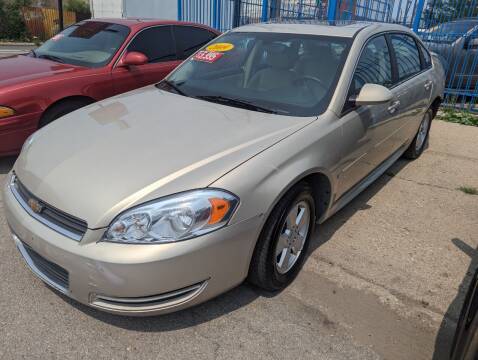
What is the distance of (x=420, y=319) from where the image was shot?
250 centimetres

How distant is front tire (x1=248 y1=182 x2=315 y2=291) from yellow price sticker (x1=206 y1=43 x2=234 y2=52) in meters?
1.65

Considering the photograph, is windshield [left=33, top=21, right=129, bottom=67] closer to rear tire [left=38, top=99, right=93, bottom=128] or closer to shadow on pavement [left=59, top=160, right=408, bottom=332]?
rear tire [left=38, top=99, right=93, bottom=128]

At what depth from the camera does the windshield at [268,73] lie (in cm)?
291

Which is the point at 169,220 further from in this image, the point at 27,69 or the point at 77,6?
the point at 77,6

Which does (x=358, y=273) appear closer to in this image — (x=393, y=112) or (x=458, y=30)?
(x=393, y=112)

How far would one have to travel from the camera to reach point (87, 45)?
5.04m

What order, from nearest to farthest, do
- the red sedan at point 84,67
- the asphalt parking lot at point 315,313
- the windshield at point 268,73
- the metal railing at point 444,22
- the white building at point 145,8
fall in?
the asphalt parking lot at point 315,313
the windshield at point 268,73
the red sedan at point 84,67
the metal railing at point 444,22
the white building at point 145,8

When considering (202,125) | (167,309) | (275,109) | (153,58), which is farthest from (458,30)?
(167,309)

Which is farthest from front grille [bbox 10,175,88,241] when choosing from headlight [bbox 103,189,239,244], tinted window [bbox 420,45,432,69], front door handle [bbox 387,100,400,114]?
tinted window [bbox 420,45,432,69]

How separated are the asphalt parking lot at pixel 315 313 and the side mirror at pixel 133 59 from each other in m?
2.42

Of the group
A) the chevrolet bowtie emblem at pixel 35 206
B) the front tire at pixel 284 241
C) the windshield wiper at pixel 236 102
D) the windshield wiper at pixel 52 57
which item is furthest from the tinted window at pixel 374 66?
the windshield wiper at pixel 52 57

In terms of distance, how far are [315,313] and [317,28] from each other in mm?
2289

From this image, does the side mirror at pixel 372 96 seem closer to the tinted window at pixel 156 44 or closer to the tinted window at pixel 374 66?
the tinted window at pixel 374 66

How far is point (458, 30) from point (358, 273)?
22.5 feet
